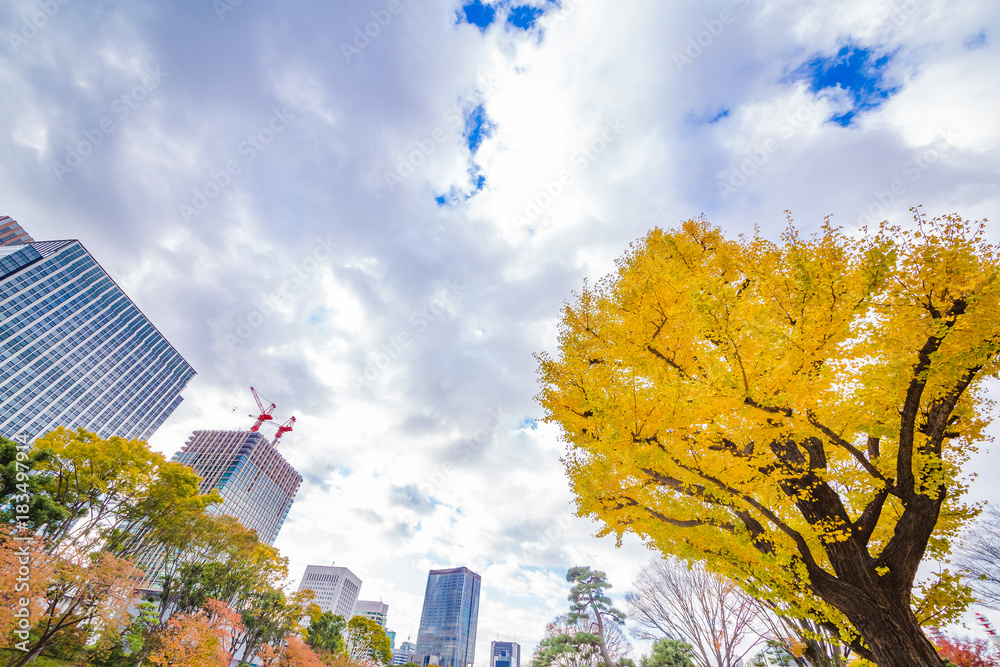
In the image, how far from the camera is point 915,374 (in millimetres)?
3777

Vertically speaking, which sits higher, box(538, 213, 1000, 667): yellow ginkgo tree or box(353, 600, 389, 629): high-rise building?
box(353, 600, 389, 629): high-rise building

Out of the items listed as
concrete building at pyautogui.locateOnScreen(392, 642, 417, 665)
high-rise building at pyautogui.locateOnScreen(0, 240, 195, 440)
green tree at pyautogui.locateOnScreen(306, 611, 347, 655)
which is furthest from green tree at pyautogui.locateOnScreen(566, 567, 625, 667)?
concrete building at pyautogui.locateOnScreen(392, 642, 417, 665)

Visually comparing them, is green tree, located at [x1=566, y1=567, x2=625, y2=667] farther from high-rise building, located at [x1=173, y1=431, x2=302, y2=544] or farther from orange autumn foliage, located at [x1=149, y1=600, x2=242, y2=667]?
high-rise building, located at [x1=173, y1=431, x2=302, y2=544]

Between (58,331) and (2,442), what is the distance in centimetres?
8612

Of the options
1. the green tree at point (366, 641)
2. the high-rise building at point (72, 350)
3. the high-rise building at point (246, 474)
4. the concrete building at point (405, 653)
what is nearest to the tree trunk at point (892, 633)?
the green tree at point (366, 641)

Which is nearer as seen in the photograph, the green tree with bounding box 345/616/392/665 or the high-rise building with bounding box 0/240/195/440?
the green tree with bounding box 345/616/392/665

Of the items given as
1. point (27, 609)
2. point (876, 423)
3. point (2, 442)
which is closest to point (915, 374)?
point (876, 423)

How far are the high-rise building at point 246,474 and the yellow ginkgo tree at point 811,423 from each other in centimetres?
11073

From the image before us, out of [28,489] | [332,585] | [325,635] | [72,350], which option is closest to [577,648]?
[325,635]

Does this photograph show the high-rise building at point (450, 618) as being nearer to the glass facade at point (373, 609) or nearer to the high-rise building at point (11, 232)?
the glass facade at point (373, 609)

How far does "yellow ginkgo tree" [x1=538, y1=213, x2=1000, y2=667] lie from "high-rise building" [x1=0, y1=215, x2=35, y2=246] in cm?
12827

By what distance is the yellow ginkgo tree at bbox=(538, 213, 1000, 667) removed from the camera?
3838 mm

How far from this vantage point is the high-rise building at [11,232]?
259 feet

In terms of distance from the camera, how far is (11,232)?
7981 centimetres
